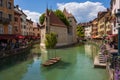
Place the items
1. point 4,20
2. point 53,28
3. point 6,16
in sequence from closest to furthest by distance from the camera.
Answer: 1. point 4,20
2. point 6,16
3. point 53,28

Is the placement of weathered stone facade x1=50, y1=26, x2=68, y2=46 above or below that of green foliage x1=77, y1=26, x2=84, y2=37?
below

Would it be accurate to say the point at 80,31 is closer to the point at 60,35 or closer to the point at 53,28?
the point at 60,35

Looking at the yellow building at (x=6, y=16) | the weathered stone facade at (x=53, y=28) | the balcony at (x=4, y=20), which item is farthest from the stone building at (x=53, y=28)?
the balcony at (x=4, y=20)

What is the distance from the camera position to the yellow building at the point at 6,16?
41.4 meters

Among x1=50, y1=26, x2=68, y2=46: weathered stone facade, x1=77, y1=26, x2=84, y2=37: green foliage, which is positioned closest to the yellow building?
x1=50, y1=26, x2=68, y2=46: weathered stone facade

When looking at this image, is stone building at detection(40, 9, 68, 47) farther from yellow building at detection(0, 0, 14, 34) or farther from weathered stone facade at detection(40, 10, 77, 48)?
yellow building at detection(0, 0, 14, 34)

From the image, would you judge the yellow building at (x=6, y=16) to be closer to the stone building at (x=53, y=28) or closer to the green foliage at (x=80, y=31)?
the stone building at (x=53, y=28)

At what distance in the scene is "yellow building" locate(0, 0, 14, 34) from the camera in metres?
41.4

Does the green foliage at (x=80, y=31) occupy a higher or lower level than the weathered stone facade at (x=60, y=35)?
higher

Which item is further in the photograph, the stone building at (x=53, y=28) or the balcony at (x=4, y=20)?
the stone building at (x=53, y=28)

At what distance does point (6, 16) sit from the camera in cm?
4300

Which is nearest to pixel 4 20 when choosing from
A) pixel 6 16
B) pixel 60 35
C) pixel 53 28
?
pixel 6 16

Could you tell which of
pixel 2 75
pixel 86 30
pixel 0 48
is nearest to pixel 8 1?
pixel 0 48

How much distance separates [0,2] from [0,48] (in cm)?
1187
